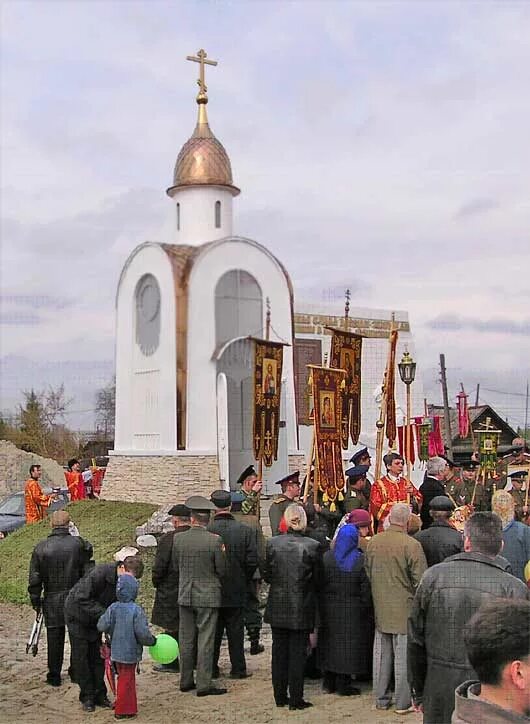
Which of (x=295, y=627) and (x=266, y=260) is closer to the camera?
(x=295, y=627)

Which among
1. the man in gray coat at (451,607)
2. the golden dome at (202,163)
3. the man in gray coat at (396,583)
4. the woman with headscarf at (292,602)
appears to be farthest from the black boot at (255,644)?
the golden dome at (202,163)

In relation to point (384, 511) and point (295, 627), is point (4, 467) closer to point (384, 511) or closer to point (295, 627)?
point (384, 511)

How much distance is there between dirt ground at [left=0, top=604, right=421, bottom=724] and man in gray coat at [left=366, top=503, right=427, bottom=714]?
37cm

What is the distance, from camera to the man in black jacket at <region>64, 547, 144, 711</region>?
704 cm

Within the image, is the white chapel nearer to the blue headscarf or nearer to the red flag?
the red flag

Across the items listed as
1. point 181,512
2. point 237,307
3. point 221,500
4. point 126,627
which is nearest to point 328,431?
point 221,500

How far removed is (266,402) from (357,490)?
166 inches

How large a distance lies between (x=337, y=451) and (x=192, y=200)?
9.52 metres

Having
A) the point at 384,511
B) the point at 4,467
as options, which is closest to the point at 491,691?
the point at 384,511

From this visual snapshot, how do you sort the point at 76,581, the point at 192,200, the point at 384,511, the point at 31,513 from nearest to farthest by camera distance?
the point at 76,581 → the point at 384,511 → the point at 31,513 → the point at 192,200

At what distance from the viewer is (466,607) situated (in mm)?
4520

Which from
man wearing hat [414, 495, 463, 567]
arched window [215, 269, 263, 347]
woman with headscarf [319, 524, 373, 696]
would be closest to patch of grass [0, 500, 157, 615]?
arched window [215, 269, 263, 347]

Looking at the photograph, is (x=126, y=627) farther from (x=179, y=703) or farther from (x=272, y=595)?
(x=272, y=595)

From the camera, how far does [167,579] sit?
314 inches
